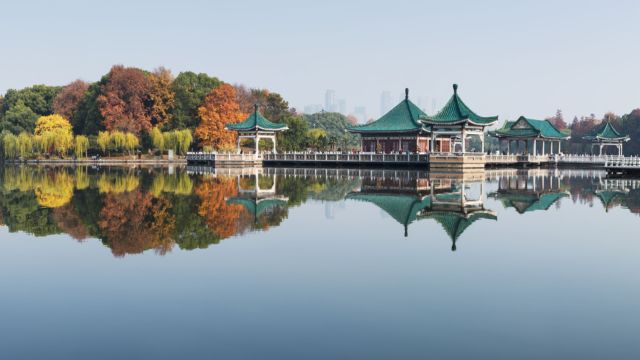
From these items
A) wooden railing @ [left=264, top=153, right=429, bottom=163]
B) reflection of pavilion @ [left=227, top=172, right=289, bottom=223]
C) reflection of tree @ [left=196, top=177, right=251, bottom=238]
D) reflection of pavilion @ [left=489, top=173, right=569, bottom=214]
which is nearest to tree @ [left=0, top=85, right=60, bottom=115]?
wooden railing @ [left=264, top=153, right=429, bottom=163]

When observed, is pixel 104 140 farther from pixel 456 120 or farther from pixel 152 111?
pixel 456 120

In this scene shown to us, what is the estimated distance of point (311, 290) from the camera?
10461 millimetres

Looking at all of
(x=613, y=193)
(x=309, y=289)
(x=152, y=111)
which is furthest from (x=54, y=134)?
(x=309, y=289)

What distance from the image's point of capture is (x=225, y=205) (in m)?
23.4

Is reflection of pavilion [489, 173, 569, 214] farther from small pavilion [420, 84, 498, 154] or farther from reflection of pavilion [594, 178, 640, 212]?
small pavilion [420, 84, 498, 154]

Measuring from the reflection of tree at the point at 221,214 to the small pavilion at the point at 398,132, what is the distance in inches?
1292

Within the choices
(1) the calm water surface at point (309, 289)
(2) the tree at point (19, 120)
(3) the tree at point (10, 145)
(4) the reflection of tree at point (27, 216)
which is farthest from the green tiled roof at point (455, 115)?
(2) the tree at point (19, 120)

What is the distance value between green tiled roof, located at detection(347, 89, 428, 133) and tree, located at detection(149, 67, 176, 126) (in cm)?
2690

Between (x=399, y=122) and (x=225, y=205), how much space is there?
39.8 metres

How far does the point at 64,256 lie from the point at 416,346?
877 centimetres

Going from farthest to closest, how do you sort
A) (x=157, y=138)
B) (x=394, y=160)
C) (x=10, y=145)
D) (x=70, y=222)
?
1. (x=10, y=145)
2. (x=157, y=138)
3. (x=394, y=160)
4. (x=70, y=222)

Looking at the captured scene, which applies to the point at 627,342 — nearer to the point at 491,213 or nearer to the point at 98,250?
the point at 98,250

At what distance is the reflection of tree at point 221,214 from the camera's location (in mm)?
17500

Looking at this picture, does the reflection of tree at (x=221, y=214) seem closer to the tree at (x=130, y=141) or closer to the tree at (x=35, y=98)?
the tree at (x=130, y=141)
